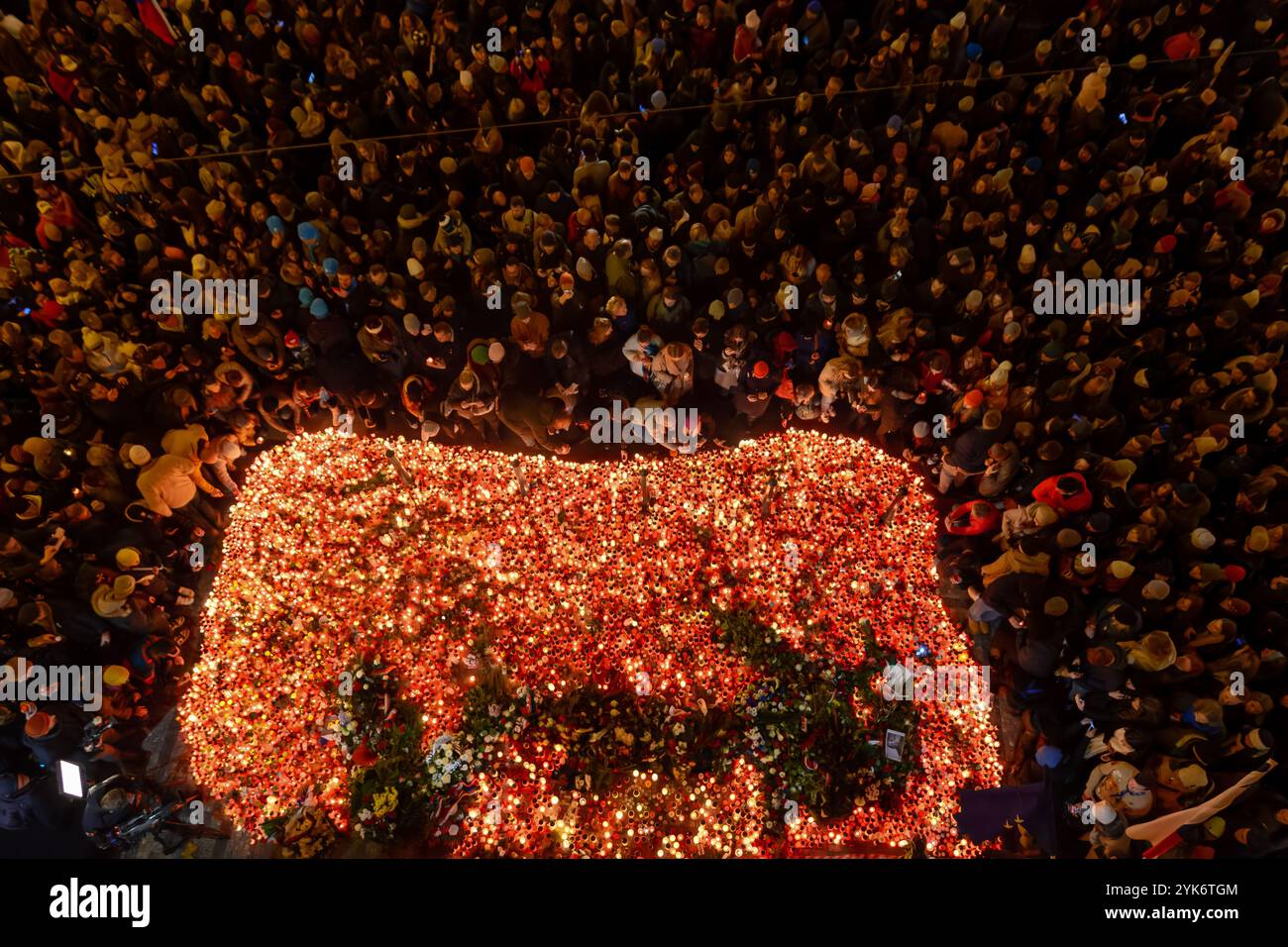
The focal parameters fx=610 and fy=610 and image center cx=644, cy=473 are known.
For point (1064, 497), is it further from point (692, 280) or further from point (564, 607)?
point (564, 607)

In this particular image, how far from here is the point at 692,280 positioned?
252 inches

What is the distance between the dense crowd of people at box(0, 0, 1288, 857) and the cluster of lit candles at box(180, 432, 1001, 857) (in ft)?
1.41

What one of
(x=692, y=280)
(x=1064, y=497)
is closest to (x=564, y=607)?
(x=692, y=280)

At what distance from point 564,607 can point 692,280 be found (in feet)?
11.9

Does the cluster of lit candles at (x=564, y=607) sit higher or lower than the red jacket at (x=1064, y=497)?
lower

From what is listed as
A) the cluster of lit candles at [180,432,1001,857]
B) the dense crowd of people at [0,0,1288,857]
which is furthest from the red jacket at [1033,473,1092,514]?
the cluster of lit candles at [180,432,1001,857]

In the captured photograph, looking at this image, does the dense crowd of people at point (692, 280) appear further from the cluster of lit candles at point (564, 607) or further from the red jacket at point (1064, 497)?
the cluster of lit candles at point (564, 607)

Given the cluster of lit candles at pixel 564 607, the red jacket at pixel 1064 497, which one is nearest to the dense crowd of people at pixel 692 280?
the red jacket at pixel 1064 497

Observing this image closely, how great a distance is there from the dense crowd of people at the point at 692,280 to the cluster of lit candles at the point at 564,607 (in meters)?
0.43

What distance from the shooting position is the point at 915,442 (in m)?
6.52

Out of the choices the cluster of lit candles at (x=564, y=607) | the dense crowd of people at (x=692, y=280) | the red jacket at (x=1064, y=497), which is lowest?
the cluster of lit candles at (x=564, y=607)

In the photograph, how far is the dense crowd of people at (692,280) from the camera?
202 inches

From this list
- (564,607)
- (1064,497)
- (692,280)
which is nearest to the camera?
(1064,497)

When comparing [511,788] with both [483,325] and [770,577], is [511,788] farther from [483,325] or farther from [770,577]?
[483,325]
